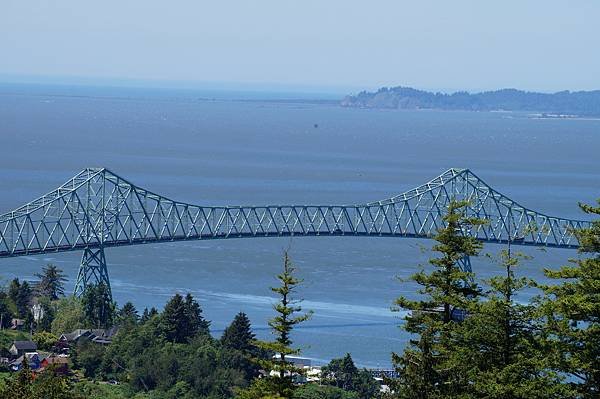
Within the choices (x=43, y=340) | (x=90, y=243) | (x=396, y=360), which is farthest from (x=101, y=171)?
(x=396, y=360)

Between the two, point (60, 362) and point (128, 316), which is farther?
point (128, 316)

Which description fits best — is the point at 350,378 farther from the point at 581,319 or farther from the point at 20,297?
the point at 581,319

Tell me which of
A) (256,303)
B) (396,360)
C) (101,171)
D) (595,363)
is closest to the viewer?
(595,363)

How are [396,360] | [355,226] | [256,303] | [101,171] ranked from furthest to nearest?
[355,226], [101,171], [256,303], [396,360]

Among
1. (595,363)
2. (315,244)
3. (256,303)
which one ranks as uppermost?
(315,244)

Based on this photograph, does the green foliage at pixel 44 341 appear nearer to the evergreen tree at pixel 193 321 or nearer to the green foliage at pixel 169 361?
the green foliage at pixel 169 361

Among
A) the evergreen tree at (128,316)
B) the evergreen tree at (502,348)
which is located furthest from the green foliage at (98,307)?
the evergreen tree at (502,348)

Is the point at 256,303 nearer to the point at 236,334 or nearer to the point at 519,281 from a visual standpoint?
the point at 236,334

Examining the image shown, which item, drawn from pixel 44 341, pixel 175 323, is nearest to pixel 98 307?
pixel 44 341
